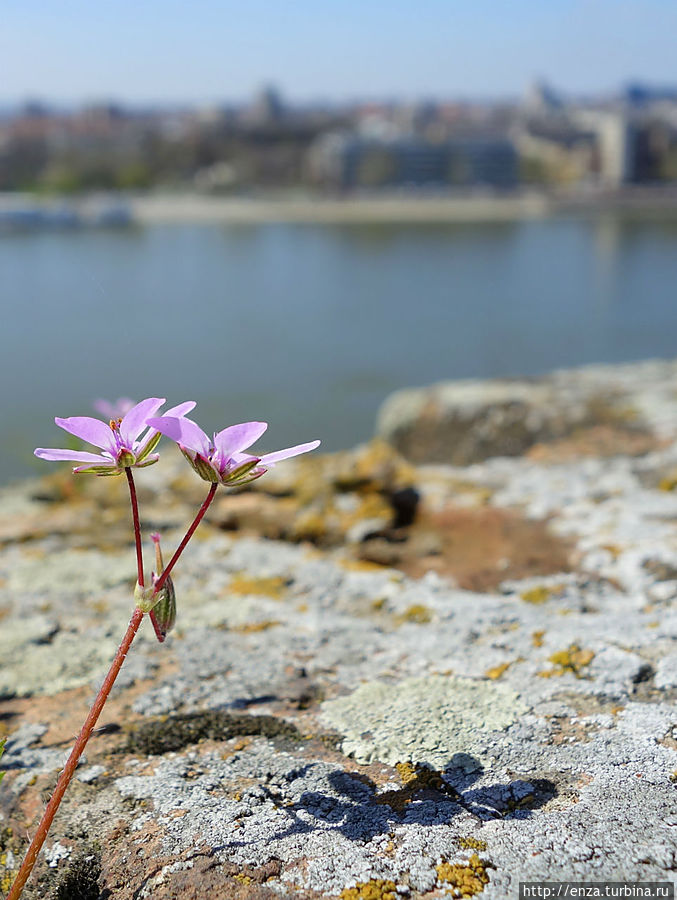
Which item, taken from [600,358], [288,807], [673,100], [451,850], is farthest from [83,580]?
[673,100]

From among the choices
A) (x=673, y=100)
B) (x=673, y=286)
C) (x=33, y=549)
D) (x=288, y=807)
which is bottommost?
(x=673, y=286)

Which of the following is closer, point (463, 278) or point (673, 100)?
point (463, 278)

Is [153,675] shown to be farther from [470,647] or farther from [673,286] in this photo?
[673,286]

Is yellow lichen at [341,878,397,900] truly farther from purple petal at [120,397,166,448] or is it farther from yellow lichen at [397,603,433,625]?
yellow lichen at [397,603,433,625]

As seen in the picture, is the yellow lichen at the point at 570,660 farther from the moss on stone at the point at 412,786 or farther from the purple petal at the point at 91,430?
the purple petal at the point at 91,430

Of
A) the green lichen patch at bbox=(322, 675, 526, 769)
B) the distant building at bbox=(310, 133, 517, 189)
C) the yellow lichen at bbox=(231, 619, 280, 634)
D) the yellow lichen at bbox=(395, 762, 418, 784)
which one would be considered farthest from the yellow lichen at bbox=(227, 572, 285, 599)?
the distant building at bbox=(310, 133, 517, 189)

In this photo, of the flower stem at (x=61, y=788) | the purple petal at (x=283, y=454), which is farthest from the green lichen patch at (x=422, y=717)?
the purple petal at (x=283, y=454)
